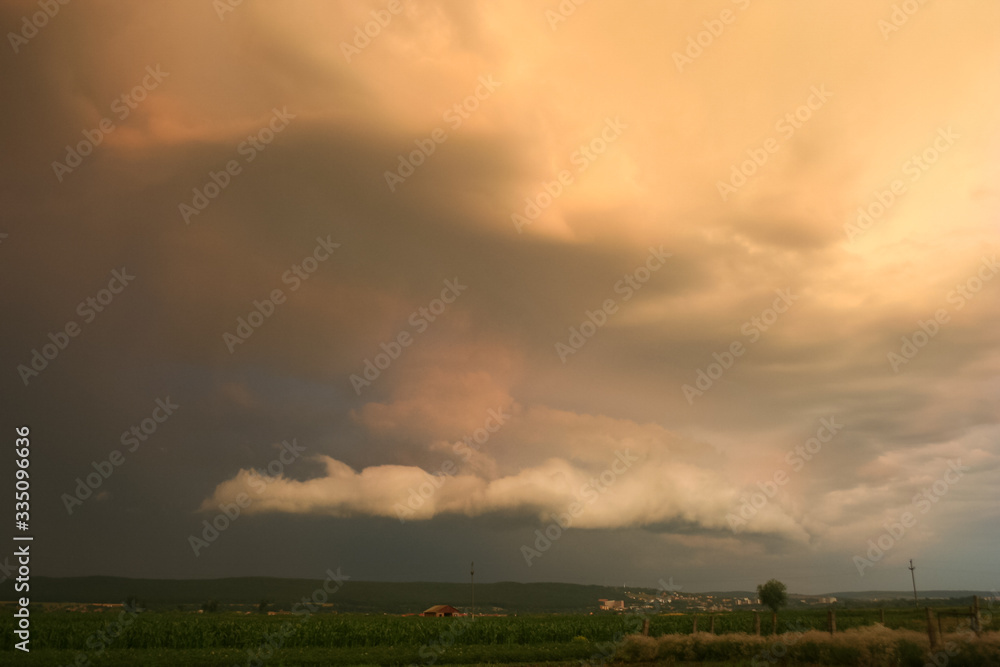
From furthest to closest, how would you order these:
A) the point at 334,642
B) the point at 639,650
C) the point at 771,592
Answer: the point at 771,592, the point at 334,642, the point at 639,650

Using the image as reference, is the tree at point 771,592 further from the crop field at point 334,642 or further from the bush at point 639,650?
the bush at point 639,650

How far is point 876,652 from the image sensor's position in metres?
22.0

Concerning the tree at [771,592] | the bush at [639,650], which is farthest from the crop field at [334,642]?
the tree at [771,592]

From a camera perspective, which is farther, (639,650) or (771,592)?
(771,592)

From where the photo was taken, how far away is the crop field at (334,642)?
32.5 m

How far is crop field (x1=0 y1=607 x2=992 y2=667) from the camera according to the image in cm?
3250

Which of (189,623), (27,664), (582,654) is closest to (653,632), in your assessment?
(582,654)

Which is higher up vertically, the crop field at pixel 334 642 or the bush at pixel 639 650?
the bush at pixel 639 650

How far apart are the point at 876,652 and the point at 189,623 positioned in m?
43.2

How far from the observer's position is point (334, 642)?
41.8 metres

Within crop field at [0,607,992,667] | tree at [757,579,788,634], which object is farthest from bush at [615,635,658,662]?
tree at [757,579,788,634]

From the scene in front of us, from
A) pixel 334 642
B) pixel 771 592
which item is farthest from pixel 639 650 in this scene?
pixel 771 592

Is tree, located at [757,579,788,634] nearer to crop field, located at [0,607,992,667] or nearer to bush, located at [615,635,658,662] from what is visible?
crop field, located at [0,607,992,667]

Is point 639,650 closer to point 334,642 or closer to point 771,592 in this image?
point 334,642
